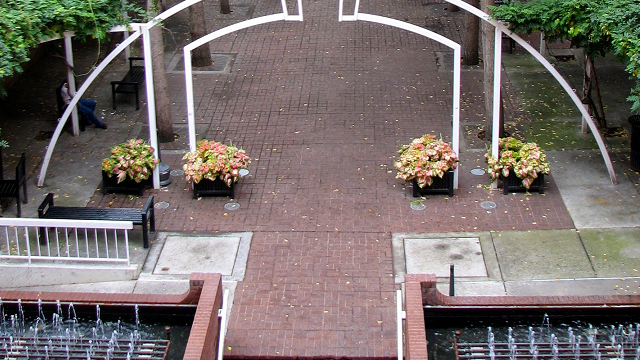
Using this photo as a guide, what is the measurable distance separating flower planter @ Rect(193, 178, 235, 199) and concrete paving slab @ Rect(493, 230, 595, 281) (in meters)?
4.55

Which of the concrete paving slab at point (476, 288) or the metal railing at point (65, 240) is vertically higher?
the metal railing at point (65, 240)

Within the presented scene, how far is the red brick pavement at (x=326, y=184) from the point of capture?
40.4 feet

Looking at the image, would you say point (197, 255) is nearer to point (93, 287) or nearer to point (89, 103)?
point (93, 287)

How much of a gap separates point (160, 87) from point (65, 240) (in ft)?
13.8

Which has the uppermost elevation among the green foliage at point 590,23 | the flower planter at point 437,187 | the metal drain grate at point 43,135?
the green foliage at point 590,23

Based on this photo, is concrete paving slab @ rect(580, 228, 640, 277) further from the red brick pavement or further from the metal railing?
the metal railing

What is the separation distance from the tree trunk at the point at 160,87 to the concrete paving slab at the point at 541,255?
22.5ft

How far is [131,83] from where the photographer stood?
18797 mm

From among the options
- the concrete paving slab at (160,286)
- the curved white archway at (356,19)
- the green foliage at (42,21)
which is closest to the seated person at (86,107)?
the curved white archway at (356,19)

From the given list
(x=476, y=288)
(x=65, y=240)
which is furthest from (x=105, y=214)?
(x=476, y=288)

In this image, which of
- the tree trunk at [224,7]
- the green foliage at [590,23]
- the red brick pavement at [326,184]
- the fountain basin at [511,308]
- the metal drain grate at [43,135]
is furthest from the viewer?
the tree trunk at [224,7]

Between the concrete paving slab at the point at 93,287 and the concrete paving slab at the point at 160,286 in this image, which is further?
the concrete paving slab at the point at 93,287

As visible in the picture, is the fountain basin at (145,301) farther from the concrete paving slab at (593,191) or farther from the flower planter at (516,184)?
the concrete paving slab at (593,191)

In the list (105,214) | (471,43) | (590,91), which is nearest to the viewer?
(105,214)
